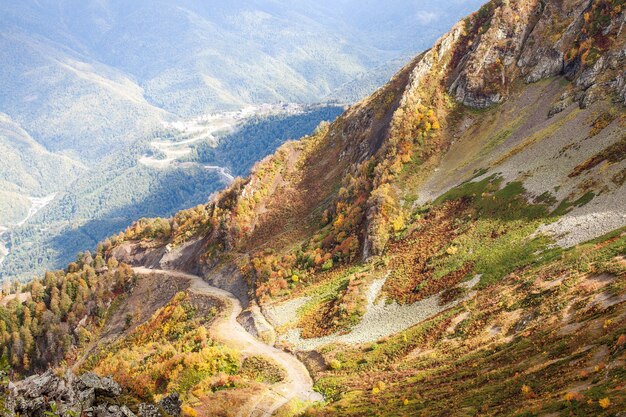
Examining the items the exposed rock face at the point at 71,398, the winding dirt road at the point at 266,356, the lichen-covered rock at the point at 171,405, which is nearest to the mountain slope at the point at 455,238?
the winding dirt road at the point at 266,356

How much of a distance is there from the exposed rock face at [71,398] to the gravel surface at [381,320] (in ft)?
92.1

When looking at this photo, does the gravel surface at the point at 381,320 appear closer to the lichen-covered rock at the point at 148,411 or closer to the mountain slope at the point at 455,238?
the mountain slope at the point at 455,238

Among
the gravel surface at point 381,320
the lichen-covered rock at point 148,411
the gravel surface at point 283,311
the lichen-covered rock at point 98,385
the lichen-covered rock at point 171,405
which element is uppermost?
the gravel surface at point 283,311

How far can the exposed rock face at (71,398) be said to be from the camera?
120 ft

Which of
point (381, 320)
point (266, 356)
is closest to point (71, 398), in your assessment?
point (266, 356)

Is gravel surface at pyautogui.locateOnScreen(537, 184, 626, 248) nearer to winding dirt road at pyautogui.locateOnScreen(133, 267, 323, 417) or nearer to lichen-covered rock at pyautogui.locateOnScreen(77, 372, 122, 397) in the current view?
winding dirt road at pyautogui.locateOnScreen(133, 267, 323, 417)

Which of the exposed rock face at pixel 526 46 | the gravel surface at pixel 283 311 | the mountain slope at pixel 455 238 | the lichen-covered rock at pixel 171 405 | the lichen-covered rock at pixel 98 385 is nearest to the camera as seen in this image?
the mountain slope at pixel 455 238

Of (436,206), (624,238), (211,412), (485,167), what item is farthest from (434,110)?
(211,412)

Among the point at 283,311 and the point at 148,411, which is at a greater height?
the point at 283,311

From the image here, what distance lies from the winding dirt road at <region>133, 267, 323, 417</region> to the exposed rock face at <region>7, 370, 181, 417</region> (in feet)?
43.3

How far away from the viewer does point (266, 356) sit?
218 ft

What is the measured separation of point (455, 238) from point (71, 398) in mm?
53558

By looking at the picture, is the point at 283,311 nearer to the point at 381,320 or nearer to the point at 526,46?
the point at 381,320

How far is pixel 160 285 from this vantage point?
411 ft
